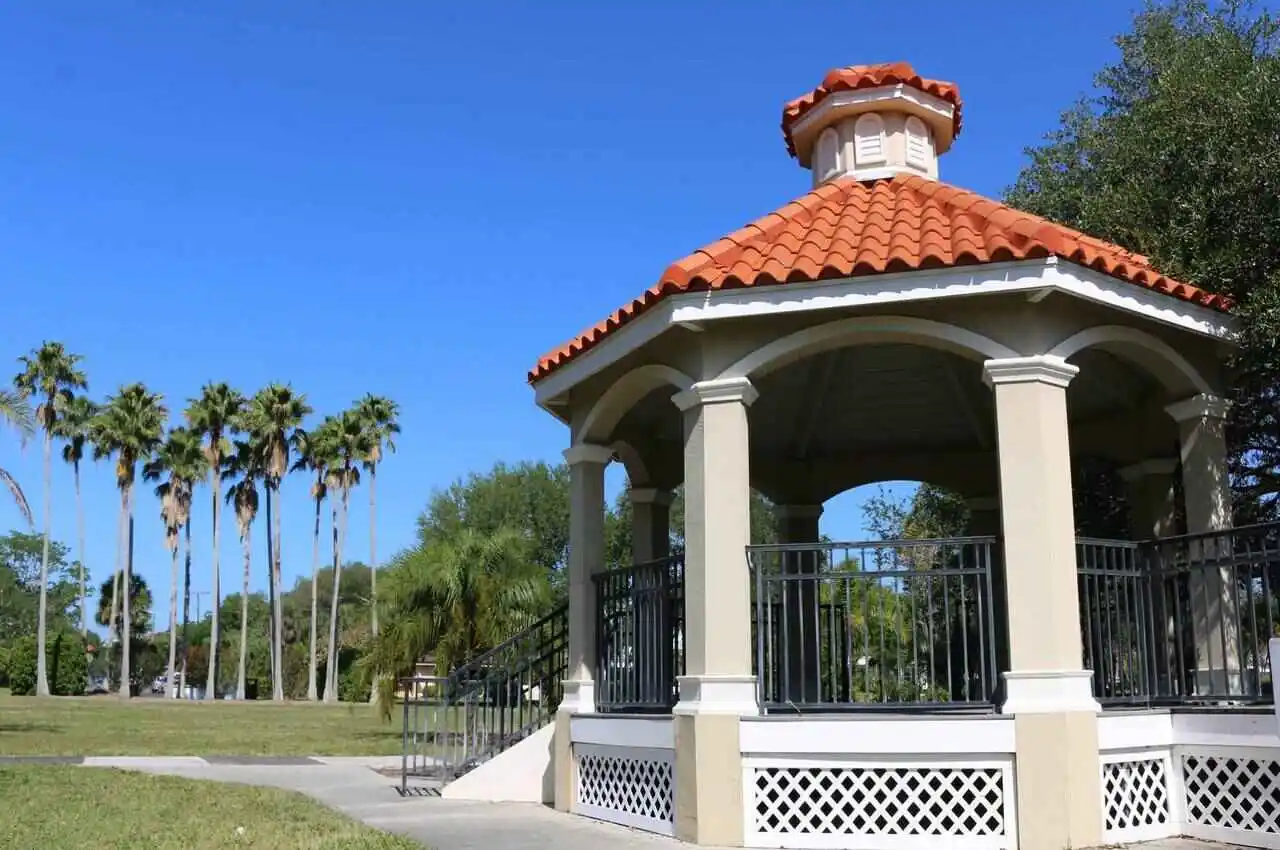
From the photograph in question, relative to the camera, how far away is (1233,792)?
925 cm

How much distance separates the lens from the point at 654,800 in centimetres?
1016

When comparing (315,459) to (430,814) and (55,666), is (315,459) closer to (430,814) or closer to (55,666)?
(55,666)

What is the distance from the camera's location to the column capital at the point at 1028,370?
9258 mm

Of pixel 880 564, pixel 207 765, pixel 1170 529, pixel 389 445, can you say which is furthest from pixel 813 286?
pixel 389 445

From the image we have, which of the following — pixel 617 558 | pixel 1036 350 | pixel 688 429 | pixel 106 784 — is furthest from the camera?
pixel 617 558

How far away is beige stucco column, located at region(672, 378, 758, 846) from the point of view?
9250mm

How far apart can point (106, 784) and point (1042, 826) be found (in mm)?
11439

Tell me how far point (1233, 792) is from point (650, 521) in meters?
6.77

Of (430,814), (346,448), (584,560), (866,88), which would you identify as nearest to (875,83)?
(866,88)

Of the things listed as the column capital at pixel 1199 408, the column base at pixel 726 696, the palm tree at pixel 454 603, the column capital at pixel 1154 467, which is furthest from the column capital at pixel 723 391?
the palm tree at pixel 454 603

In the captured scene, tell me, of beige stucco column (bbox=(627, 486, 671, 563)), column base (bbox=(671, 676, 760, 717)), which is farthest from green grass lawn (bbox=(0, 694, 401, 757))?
column base (bbox=(671, 676, 760, 717))

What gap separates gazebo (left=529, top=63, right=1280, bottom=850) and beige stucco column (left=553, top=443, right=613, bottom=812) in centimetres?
3

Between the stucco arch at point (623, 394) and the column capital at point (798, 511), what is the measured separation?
3.92m

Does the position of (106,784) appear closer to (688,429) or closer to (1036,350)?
(688,429)
